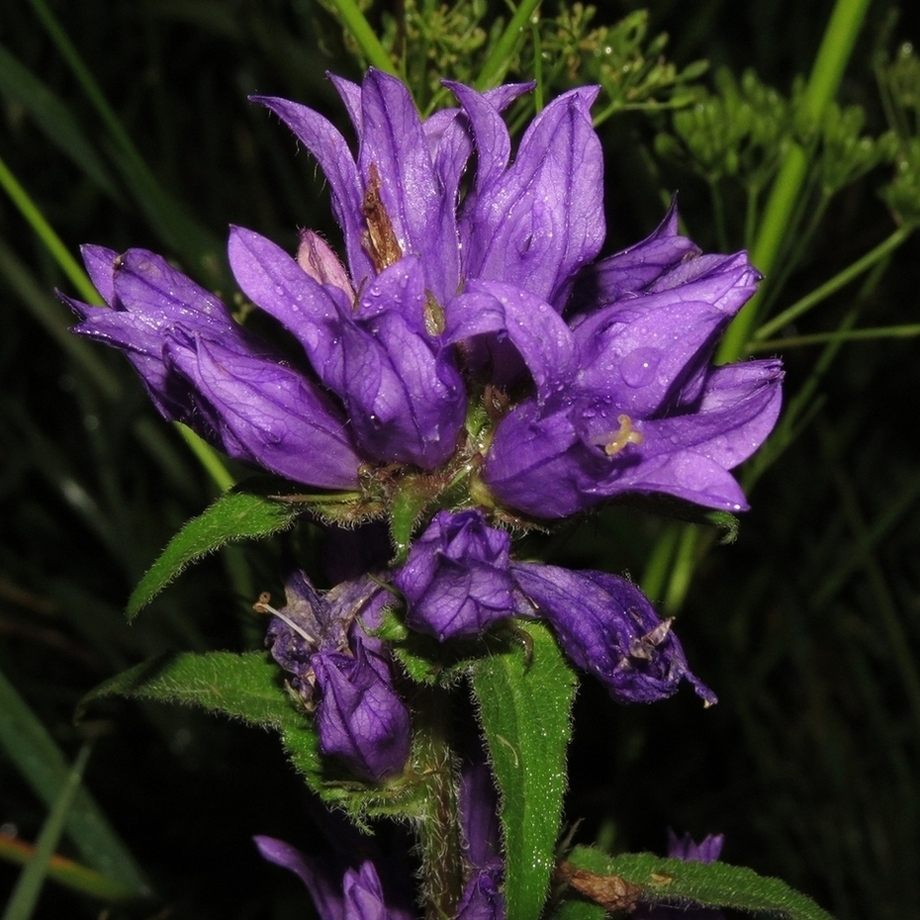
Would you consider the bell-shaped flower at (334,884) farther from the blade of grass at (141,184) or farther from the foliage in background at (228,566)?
the blade of grass at (141,184)

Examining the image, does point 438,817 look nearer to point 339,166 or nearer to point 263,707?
point 263,707

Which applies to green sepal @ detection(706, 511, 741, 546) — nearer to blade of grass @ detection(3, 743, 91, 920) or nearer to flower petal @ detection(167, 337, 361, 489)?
flower petal @ detection(167, 337, 361, 489)

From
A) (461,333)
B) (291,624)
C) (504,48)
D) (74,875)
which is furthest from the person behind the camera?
(74,875)

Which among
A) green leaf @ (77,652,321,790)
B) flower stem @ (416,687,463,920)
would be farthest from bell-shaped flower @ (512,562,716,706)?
green leaf @ (77,652,321,790)

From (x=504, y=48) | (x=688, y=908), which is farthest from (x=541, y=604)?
(x=504, y=48)

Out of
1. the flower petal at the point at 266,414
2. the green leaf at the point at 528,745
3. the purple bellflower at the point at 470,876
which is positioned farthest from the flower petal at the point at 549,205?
the purple bellflower at the point at 470,876

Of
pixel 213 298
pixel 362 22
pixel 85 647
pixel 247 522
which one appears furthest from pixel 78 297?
pixel 247 522
